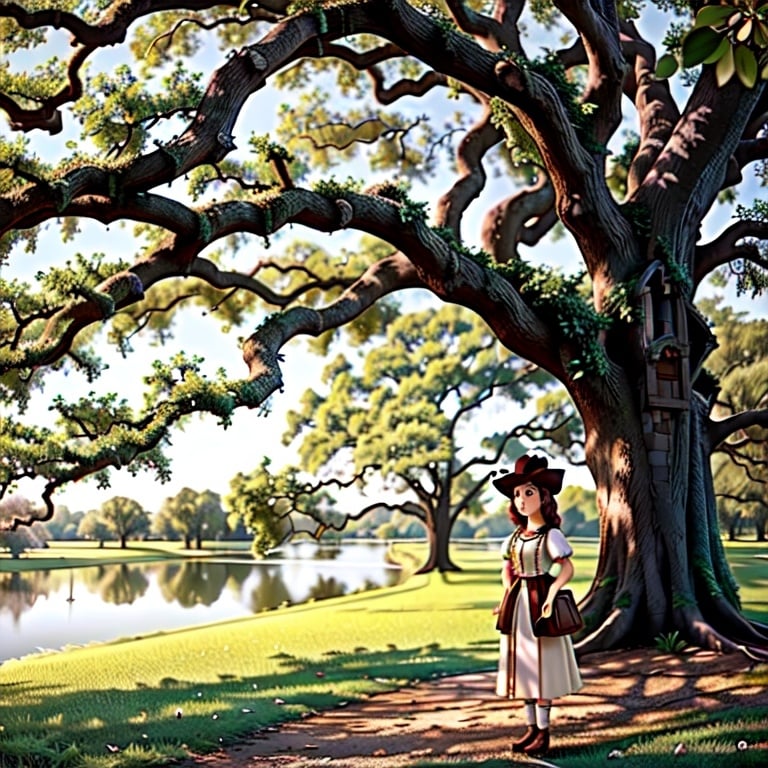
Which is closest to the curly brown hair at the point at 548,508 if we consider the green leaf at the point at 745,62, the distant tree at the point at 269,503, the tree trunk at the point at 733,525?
the green leaf at the point at 745,62

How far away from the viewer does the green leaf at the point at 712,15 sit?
106cm

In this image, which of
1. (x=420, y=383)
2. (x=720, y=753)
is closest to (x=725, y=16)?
(x=720, y=753)

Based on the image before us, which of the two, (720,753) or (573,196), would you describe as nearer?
(720,753)

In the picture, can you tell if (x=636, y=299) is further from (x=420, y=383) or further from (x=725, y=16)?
(x=420, y=383)

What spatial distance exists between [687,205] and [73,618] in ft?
18.2

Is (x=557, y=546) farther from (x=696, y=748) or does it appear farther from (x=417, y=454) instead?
(x=417, y=454)

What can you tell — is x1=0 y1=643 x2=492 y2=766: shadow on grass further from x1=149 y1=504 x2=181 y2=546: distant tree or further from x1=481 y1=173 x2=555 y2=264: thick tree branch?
x1=481 y1=173 x2=555 y2=264: thick tree branch

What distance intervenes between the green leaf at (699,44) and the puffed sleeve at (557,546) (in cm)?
264

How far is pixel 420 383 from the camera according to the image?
1233cm

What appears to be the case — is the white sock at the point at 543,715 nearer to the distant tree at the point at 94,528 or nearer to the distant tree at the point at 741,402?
the distant tree at the point at 94,528

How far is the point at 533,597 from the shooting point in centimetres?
352

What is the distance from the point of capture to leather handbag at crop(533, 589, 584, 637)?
3418 millimetres

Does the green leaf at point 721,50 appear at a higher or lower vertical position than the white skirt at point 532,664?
higher

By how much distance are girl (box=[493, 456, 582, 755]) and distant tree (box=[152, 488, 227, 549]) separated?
5.41 metres
